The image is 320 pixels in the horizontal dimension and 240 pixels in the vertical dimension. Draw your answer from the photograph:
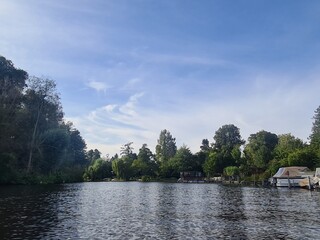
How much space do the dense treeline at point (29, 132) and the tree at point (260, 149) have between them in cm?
6290

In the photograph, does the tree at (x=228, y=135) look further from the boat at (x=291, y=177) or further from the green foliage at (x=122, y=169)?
the boat at (x=291, y=177)

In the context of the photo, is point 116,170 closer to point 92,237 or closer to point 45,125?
point 45,125

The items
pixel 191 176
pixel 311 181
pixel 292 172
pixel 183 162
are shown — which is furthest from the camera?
pixel 183 162

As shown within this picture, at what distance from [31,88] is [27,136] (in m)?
13.8

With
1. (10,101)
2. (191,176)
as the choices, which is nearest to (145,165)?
(191,176)

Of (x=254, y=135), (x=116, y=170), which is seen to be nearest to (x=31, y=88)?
(x=116, y=170)

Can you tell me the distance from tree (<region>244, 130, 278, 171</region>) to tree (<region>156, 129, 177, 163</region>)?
46478mm

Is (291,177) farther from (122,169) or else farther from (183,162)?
(122,169)

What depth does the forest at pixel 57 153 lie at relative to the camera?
8050cm

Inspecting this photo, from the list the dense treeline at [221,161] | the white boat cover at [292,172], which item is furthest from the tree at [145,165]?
the white boat cover at [292,172]

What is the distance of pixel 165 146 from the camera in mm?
171250

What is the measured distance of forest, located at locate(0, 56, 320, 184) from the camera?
264 feet

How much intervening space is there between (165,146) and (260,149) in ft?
226

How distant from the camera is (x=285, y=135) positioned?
124 metres
